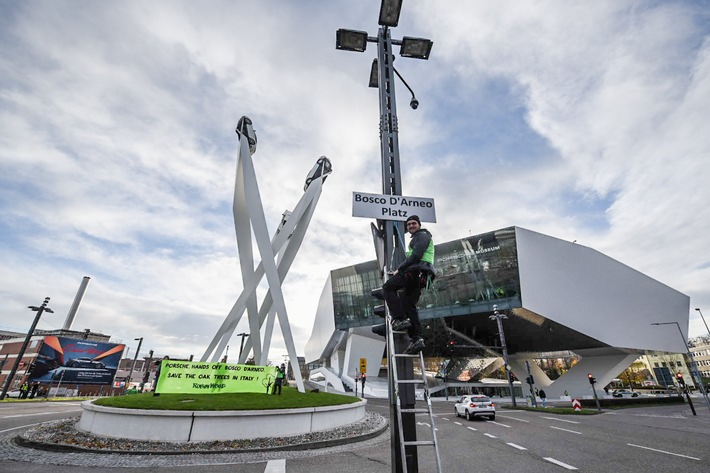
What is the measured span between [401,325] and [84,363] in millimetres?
66186

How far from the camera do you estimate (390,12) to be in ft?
18.2

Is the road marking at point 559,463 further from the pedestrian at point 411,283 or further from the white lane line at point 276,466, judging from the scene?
the pedestrian at point 411,283

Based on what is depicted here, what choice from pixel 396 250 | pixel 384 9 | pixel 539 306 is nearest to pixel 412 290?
pixel 396 250

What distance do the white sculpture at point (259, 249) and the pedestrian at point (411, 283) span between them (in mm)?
15391

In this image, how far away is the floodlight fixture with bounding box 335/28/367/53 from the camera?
18.8 ft

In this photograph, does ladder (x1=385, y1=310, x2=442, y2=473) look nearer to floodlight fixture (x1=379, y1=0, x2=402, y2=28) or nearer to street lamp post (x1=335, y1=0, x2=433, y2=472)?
street lamp post (x1=335, y1=0, x2=433, y2=472)

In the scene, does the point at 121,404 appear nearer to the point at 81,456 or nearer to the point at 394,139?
the point at 81,456

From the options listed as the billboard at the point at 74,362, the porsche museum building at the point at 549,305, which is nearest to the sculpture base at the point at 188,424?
the porsche museum building at the point at 549,305

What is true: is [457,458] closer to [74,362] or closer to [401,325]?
[401,325]

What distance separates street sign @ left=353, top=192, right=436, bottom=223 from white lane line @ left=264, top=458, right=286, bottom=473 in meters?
6.41

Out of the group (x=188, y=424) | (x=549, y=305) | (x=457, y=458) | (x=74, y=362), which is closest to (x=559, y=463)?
(x=457, y=458)

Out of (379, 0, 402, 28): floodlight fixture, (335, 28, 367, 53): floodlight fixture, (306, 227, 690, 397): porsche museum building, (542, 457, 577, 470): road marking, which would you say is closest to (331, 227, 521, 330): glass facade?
(306, 227, 690, 397): porsche museum building

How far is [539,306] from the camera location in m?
37.8

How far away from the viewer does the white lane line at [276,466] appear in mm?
7320
